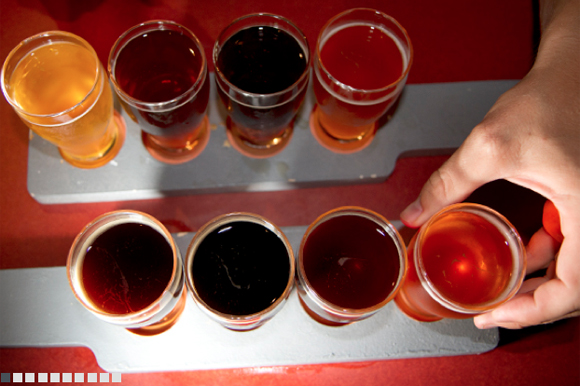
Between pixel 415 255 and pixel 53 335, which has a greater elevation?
pixel 415 255

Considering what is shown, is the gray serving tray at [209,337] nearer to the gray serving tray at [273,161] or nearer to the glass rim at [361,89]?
the gray serving tray at [273,161]

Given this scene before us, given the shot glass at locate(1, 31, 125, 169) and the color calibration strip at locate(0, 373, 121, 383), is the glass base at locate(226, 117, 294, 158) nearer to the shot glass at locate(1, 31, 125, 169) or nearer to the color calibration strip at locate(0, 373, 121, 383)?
the shot glass at locate(1, 31, 125, 169)

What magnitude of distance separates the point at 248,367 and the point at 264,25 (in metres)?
0.61

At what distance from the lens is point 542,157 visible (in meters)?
0.63

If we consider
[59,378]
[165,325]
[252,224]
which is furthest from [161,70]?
[59,378]

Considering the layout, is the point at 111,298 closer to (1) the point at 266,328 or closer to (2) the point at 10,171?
(1) the point at 266,328

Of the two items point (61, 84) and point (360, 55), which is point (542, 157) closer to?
point (360, 55)

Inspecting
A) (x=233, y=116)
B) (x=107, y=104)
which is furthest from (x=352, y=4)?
(x=107, y=104)

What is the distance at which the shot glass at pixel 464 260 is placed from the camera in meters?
0.63

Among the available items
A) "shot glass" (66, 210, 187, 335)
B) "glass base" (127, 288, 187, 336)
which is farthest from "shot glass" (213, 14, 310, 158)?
"glass base" (127, 288, 187, 336)

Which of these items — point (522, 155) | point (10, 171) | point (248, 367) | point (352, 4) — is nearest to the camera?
point (522, 155)

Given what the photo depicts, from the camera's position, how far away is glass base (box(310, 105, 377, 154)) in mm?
823

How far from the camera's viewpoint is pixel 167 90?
725mm

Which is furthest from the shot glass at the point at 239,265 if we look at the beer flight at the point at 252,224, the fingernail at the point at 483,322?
the fingernail at the point at 483,322
